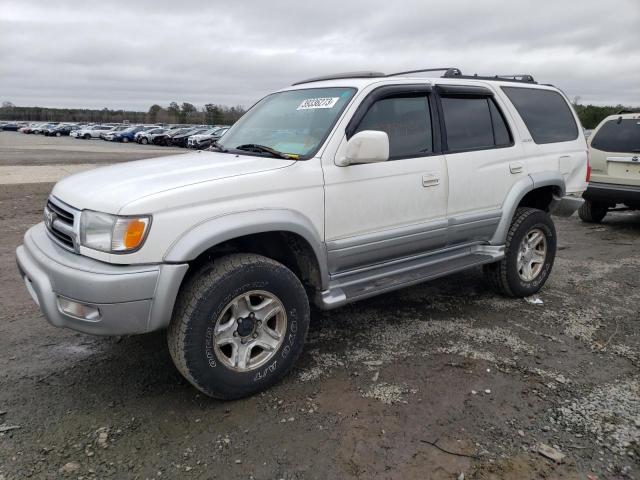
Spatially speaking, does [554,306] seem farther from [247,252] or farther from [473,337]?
[247,252]

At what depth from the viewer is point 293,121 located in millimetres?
3789

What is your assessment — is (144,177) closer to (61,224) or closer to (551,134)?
(61,224)

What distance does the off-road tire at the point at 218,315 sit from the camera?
281 cm

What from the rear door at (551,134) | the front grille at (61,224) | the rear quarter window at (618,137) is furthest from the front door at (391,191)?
the rear quarter window at (618,137)

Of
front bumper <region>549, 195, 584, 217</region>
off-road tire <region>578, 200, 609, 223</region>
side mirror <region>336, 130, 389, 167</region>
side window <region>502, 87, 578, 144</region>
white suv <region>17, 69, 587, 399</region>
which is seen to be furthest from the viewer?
off-road tire <region>578, 200, 609, 223</region>

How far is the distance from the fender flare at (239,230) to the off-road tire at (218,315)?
188mm

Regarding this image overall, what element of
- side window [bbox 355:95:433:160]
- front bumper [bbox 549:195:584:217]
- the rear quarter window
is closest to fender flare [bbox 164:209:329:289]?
side window [bbox 355:95:433:160]

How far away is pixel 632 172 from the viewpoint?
7676 millimetres

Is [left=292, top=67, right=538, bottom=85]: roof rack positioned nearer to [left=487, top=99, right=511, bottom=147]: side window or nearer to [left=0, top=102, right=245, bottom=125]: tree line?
[left=487, top=99, right=511, bottom=147]: side window

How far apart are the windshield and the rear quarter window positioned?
6070 millimetres

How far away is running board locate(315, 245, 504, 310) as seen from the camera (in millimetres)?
3451

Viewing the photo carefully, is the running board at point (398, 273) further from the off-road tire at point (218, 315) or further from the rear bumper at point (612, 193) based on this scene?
the rear bumper at point (612, 193)

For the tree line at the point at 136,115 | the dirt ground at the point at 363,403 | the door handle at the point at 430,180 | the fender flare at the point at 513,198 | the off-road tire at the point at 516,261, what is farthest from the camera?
the tree line at the point at 136,115

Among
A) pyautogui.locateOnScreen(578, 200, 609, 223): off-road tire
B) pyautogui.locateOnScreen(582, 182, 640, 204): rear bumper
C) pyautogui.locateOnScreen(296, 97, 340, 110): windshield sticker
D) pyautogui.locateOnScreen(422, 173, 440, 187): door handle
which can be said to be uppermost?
pyautogui.locateOnScreen(296, 97, 340, 110): windshield sticker
